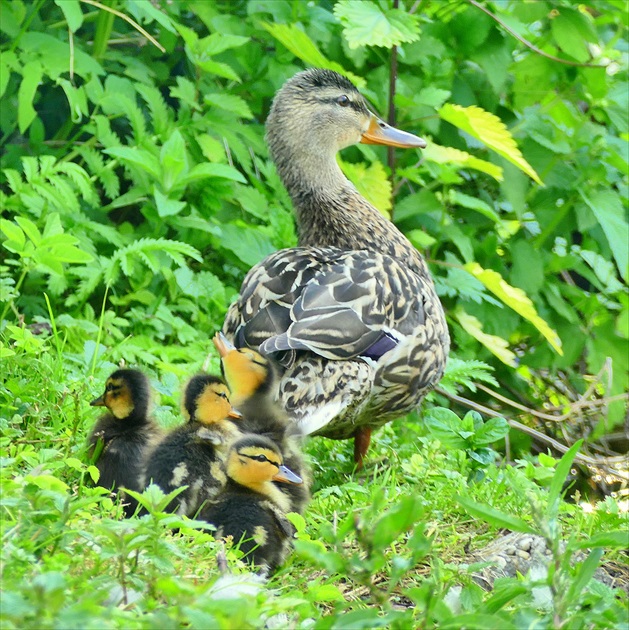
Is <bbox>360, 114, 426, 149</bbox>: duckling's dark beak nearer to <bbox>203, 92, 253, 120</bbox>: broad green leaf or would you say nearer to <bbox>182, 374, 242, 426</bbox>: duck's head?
<bbox>203, 92, 253, 120</bbox>: broad green leaf

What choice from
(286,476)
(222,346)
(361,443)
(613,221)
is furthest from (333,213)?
(286,476)

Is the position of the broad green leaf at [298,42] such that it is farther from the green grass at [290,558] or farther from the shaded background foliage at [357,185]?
the green grass at [290,558]

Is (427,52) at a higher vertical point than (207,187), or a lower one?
higher

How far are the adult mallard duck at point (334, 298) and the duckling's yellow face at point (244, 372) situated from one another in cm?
7

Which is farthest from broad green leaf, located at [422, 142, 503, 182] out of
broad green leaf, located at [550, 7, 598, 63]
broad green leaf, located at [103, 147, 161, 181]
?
broad green leaf, located at [103, 147, 161, 181]

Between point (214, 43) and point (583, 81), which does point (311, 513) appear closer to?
point (214, 43)

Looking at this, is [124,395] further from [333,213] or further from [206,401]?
[333,213]

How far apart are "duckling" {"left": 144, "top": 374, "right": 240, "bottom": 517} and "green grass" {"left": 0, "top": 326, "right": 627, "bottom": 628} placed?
22 centimetres

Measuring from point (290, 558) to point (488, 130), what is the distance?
2824mm

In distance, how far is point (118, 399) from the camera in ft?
12.1

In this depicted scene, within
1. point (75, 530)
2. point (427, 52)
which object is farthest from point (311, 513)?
point (427, 52)

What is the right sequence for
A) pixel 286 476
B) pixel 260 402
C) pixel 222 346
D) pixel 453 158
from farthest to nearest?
pixel 453 158, pixel 222 346, pixel 260 402, pixel 286 476

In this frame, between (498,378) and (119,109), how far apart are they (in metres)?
2.78

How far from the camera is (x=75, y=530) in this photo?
263 cm
